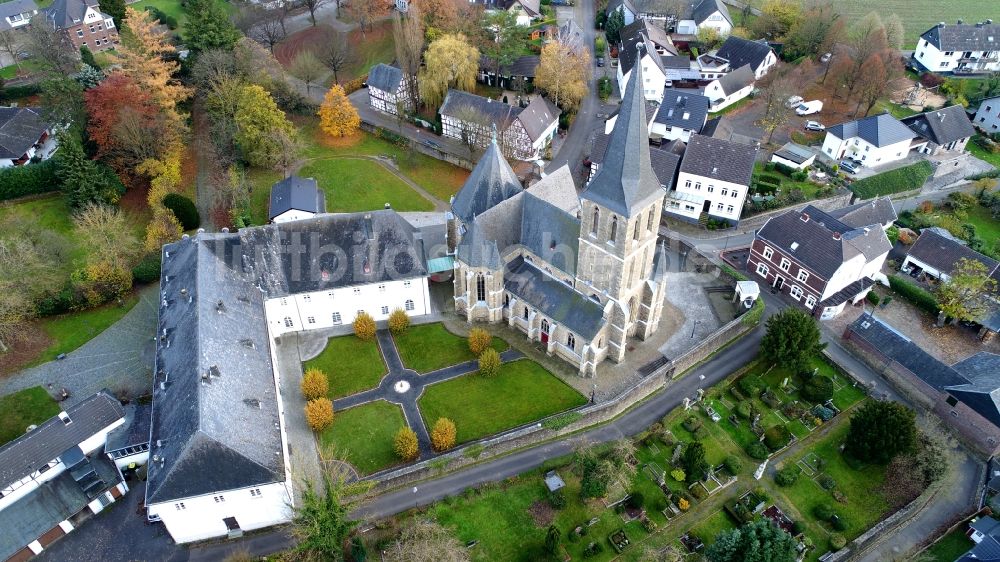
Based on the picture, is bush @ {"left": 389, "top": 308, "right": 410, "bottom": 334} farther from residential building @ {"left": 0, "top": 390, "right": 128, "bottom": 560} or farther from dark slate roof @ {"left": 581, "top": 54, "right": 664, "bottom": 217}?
residential building @ {"left": 0, "top": 390, "right": 128, "bottom": 560}

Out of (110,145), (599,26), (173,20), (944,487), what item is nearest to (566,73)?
(599,26)

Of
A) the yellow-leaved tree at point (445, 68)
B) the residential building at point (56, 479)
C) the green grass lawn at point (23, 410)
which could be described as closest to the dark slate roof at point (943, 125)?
the yellow-leaved tree at point (445, 68)

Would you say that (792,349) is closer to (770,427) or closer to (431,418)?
(770,427)

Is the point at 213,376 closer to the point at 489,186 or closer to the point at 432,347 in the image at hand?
the point at 432,347

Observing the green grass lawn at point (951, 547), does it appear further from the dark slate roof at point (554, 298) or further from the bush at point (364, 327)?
the bush at point (364, 327)

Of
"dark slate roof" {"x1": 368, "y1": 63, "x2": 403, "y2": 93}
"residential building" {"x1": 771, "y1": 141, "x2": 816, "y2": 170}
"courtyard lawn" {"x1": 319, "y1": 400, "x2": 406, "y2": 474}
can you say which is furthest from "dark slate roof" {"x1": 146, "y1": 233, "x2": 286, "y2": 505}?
"residential building" {"x1": 771, "y1": 141, "x2": 816, "y2": 170}
